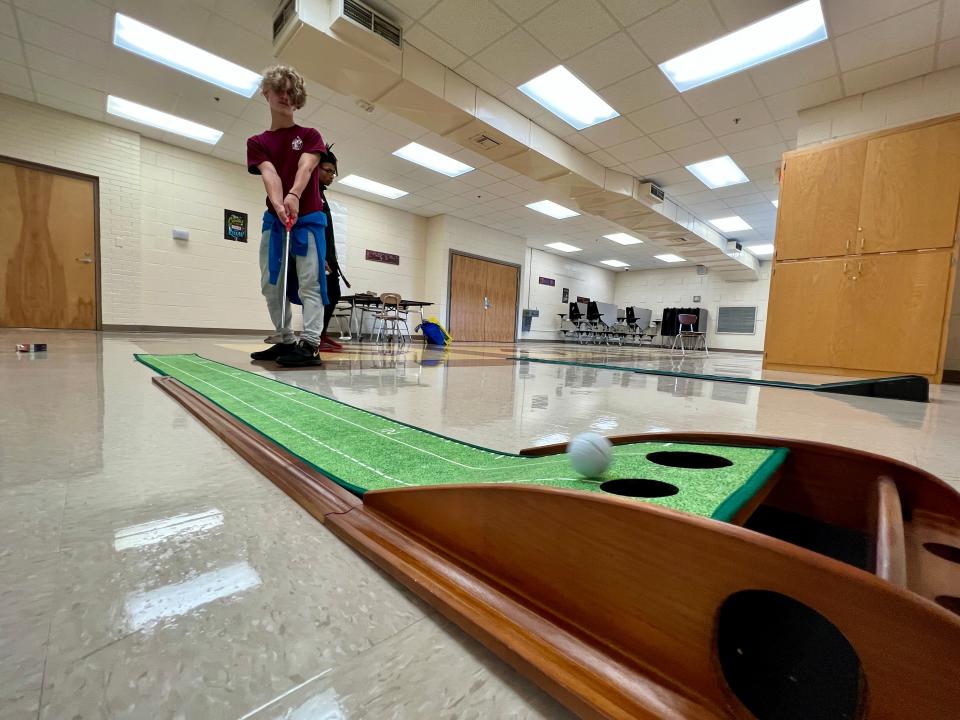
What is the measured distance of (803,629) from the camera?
0.41 metres

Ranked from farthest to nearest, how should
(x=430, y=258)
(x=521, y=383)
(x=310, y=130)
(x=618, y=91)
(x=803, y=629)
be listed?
1. (x=430, y=258)
2. (x=618, y=91)
3. (x=310, y=130)
4. (x=521, y=383)
5. (x=803, y=629)

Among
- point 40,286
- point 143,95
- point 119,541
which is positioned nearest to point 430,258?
point 143,95

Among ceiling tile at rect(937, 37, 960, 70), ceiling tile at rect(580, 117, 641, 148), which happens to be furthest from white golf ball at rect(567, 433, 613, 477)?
ceiling tile at rect(580, 117, 641, 148)

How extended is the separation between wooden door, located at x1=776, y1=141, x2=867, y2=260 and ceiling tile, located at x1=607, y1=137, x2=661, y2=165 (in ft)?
6.58

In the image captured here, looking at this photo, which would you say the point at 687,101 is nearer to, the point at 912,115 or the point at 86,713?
the point at 912,115

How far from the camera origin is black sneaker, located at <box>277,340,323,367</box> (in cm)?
233

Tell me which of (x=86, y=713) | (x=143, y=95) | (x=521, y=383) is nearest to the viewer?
(x=86, y=713)

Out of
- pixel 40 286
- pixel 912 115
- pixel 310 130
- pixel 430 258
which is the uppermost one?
pixel 912 115

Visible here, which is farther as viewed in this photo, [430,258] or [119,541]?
[430,258]

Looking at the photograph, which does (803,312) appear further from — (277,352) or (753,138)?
(277,352)

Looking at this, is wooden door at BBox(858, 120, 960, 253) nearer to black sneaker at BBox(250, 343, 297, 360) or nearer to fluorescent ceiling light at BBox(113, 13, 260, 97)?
black sneaker at BBox(250, 343, 297, 360)

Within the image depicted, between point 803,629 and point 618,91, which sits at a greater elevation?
point 618,91

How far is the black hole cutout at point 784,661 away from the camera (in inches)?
12.6

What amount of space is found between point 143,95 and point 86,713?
7.15 m
